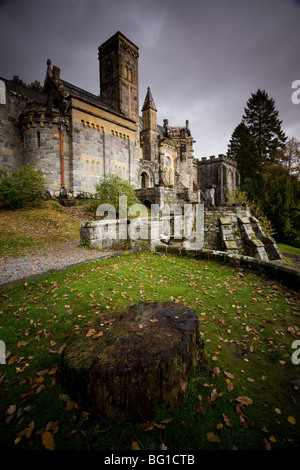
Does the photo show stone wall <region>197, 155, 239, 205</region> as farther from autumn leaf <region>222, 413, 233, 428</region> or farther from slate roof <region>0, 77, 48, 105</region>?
autumn leaf <region>222, 413, 233, 428</region>

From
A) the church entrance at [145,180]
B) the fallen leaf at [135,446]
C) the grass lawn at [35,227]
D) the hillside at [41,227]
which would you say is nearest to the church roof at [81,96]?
the church entrance at [145,180]

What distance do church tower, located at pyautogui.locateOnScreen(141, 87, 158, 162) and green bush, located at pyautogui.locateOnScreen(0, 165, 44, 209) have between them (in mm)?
14949

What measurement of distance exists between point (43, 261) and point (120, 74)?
86.5 ft

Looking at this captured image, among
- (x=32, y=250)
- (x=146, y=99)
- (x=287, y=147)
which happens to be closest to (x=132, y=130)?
(x=146, y=99)

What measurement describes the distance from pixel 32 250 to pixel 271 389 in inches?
311

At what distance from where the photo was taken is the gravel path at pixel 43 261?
5.11 m

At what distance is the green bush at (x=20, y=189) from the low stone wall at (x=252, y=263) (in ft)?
34.7

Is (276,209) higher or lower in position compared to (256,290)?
higher

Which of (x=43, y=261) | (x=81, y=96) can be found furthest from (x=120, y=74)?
(x=43, y=261)

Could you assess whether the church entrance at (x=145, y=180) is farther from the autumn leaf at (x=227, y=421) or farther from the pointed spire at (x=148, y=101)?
the autumn leaf at (x=227, y=421)

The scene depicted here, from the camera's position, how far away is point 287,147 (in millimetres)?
26875

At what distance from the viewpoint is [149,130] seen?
24.9m

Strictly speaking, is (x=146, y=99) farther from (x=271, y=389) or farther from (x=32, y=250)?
(x=271, y=389)

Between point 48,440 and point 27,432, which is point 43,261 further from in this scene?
point 48,440
